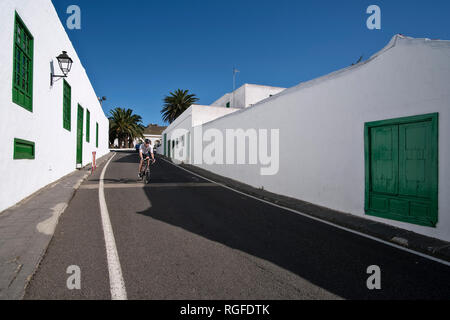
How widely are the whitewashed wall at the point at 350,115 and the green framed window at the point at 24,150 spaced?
775cm

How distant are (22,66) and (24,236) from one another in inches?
192

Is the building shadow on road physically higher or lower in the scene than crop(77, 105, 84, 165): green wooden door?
lower

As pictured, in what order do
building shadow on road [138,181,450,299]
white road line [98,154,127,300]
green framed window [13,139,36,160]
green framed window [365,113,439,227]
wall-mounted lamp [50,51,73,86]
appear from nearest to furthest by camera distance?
1. white road line [98,154,127,300]
2. building shadow on road [138,181,450,299]
3. green framed window [365,113,439,227]
4. green framed window [13,139,36,160]
5. wall-mounted lamp [50,51,73,86]

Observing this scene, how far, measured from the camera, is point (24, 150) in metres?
6.69

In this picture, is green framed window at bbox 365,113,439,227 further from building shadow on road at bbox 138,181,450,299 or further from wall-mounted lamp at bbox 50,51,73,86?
wall-mounted lamp at bbox 50,51,73,86

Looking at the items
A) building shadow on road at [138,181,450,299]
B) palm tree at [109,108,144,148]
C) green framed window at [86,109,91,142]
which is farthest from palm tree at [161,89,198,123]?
building shadow on road at [138,181,450,299]

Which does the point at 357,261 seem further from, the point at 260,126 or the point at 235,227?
the point at 260,126

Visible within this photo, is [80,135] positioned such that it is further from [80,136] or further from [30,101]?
[30,101]

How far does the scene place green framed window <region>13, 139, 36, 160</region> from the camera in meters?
6.12

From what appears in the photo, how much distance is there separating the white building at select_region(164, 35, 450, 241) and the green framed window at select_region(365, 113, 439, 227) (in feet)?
0.06

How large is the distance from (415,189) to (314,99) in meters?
3.83

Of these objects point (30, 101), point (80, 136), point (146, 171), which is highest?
point (30, 101)

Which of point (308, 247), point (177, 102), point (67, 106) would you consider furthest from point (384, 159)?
point (177, 102)

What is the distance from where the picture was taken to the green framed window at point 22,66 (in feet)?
20.3
